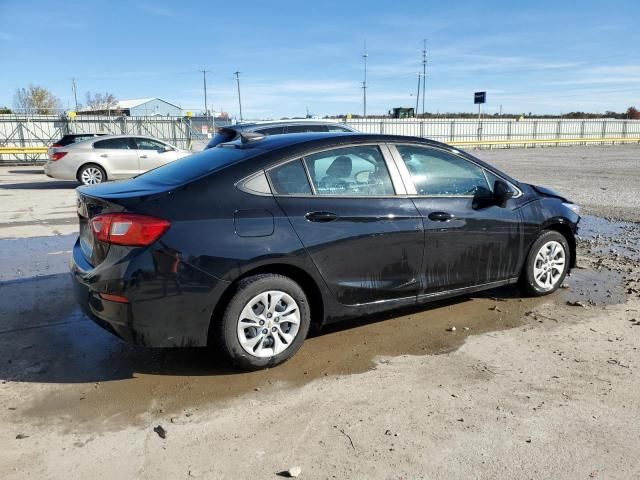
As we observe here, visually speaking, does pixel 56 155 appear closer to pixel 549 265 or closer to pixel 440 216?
pixel 440 216

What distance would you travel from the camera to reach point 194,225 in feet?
11.3

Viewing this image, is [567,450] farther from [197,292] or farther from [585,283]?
[585,283]

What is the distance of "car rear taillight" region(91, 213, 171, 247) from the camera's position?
3.37m

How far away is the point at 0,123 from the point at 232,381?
26713 mm

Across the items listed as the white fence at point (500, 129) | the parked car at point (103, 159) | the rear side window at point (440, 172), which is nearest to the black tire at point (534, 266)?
the rear side window at point (440, 172)

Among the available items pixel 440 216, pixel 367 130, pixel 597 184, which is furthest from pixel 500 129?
pixel 440 216

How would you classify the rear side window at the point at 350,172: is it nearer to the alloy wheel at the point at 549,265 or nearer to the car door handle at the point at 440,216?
the car door handle at the point at 440,216

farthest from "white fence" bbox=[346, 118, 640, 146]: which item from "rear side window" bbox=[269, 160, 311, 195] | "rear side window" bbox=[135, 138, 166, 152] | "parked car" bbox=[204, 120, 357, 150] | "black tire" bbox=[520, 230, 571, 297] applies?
"rear side window" bbox=[269, 160, 311, 195]

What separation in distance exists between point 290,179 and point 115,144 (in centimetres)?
1264

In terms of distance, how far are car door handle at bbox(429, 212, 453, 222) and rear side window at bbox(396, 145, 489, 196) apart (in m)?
0.19

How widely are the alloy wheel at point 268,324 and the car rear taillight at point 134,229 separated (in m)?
0.77

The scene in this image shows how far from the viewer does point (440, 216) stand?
4.40 meters

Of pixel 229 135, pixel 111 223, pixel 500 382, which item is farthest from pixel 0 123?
pixel 500 382

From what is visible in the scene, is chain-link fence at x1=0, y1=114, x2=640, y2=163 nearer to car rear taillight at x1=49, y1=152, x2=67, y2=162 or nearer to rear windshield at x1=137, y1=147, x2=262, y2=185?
car rear taillight at x1=49, y1=152, x2=67, y2=162
